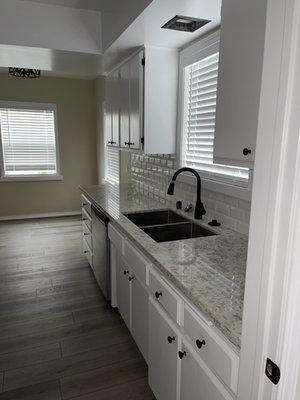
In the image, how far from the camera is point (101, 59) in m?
3.02

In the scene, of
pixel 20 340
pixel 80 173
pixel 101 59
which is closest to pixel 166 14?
pixel 101 59

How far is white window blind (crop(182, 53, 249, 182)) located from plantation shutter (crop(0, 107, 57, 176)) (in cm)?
406

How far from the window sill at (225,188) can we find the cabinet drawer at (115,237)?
744mm

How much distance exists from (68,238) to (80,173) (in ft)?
5.98

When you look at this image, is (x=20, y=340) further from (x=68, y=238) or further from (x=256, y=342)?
(x=68, y=238)

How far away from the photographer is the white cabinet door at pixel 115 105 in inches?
123

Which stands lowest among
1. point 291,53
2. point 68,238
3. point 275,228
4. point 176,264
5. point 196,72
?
point 68,238

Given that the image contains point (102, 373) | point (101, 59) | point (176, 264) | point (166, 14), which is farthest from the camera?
point (101, 59)

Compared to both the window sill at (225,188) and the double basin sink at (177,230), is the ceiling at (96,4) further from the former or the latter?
the double basin sink at (177,230)

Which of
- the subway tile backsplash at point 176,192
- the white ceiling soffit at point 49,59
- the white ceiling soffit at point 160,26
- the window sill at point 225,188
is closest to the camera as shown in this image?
the white ceiling soffit at point 160,26

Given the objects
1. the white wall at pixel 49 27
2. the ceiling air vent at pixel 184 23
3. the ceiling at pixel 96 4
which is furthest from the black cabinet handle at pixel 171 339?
the white wall at pixel 49 27

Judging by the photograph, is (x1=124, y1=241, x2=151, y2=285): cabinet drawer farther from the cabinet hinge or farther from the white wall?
the white wall

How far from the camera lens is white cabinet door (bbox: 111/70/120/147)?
10.3ft

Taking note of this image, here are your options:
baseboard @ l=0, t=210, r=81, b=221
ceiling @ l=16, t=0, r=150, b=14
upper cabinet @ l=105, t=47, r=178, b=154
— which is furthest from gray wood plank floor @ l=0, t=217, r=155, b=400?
ceiling @ l=16, t=0, r=150, b=14
